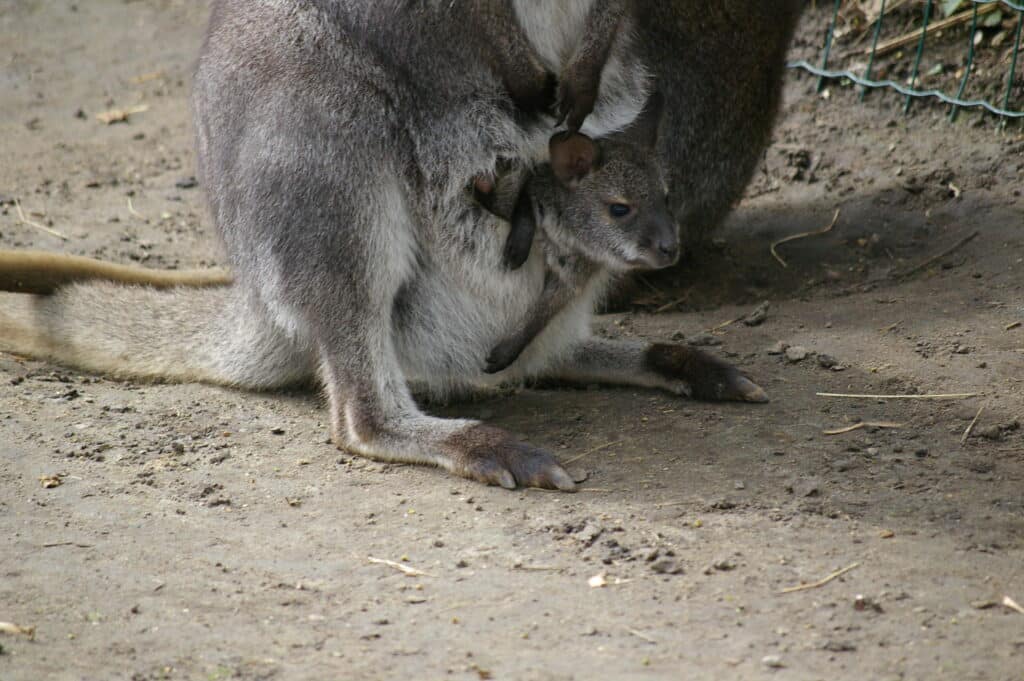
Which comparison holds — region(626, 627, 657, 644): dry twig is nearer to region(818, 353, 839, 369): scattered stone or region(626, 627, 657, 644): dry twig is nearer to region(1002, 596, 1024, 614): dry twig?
region(1002, 596, 1024, 614): dry twig

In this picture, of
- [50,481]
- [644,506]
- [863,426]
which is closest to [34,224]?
[50,481]

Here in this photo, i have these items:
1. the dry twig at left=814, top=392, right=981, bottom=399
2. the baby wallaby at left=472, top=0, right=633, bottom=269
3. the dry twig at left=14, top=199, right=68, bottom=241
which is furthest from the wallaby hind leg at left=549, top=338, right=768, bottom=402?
the dry twig at left=14, top=199, right=68, bottom=241

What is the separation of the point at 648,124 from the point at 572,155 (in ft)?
1.17

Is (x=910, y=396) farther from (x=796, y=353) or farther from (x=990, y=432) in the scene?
(x=796, y=353)

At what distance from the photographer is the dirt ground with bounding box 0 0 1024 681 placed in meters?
2.66

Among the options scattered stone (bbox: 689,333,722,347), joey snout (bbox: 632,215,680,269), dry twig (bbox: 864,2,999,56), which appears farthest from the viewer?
dry twig (bbox: 864,2,999,56)

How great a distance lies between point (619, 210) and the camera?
3.88m

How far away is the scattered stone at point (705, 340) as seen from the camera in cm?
470

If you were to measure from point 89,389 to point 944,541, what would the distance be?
2.93 metres

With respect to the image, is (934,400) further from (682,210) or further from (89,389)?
(89,389)

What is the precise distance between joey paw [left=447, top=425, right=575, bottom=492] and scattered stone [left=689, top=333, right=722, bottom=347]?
131 centimetres

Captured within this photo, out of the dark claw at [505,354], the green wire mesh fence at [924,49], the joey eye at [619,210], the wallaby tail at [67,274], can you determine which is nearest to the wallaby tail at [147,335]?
the wallaby tail at [67,274]

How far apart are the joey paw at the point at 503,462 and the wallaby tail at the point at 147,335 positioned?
895 millimetres

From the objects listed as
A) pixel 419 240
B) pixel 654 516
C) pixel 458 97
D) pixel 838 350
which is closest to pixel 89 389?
pixel 419 240
